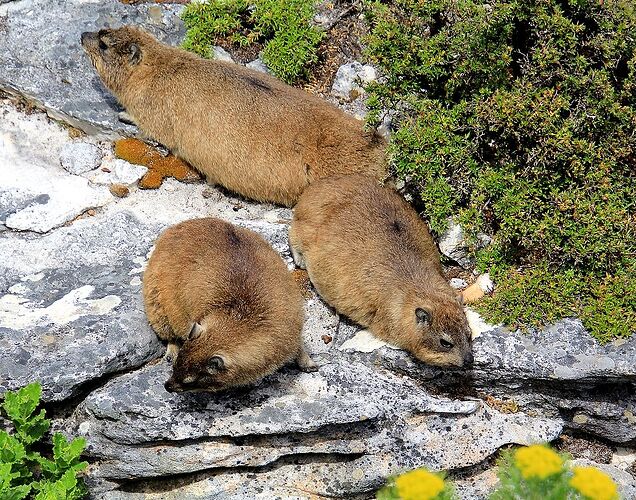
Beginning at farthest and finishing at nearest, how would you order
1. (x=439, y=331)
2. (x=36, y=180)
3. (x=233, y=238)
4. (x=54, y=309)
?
(x=36, y=180), (x=54, y=309), (x=233, y=238), (x=439, y=331)

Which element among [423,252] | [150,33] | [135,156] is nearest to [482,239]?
[423,252]

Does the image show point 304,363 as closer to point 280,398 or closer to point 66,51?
point 280,398

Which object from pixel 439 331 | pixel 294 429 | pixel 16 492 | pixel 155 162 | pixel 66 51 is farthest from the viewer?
pixel 66 51

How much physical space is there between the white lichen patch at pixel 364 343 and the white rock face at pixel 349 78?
8.88 feet

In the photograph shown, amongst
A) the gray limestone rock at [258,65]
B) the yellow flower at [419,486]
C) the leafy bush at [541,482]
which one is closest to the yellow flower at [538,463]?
the leafy bush at [541,482]

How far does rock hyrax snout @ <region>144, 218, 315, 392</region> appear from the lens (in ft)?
20.0

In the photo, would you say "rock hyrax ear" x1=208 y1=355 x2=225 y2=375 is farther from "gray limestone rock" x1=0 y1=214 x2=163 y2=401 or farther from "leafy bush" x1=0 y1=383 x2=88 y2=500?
"leafy bush" x1=0 y1=383 x2=88 y2=500

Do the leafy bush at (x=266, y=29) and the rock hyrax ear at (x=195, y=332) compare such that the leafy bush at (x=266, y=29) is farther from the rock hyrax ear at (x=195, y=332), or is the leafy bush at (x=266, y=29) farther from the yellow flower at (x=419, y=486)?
the yellow flower at (x=419, y=486)

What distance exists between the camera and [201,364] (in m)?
6.01

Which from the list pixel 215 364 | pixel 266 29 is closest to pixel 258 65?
pixel 266 29

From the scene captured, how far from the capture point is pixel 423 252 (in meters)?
7.29

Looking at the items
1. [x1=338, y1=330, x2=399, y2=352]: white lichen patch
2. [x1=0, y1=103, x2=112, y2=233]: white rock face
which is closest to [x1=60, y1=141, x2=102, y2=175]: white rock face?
[x1=0, y1=103, x2=112, y2=233]: white rock face

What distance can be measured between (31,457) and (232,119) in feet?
11.3

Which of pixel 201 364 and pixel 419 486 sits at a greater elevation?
pixel 419 486
